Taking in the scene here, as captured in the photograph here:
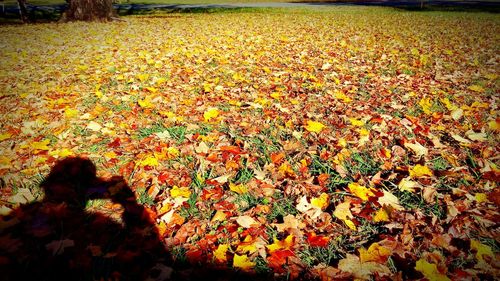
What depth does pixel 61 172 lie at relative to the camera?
243 cm

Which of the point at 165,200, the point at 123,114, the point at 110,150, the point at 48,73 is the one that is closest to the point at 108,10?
the point at 48,73

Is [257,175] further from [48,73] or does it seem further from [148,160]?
[48,73]

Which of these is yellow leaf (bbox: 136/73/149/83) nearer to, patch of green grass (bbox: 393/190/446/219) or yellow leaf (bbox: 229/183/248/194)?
yellow leaf (bbox: 229/183/248/194)

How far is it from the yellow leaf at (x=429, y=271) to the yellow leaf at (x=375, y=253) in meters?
0.16

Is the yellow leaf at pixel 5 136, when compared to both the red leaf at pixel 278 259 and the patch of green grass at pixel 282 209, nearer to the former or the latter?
→ the patch of green grass at pixel 282 209

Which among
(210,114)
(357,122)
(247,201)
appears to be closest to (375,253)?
(247,201)

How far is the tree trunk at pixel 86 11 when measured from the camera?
1106 cm

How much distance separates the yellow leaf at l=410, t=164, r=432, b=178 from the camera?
2.30 meters

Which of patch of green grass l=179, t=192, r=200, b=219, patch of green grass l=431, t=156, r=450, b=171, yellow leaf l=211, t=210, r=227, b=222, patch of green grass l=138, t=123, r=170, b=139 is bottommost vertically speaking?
yellow leaf l=211, t=210, r=227, b=222

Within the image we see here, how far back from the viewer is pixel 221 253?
1.71 metres

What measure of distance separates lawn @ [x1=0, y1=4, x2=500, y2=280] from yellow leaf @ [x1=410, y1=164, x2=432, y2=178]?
0.04ft

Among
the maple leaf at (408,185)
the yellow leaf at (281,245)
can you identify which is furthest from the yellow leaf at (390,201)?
the yellow leaf at (281,245)

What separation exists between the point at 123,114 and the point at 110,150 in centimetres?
86

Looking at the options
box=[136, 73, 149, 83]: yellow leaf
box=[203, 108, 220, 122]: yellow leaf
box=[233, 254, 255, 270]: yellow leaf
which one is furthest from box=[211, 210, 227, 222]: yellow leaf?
box=[136, 73, 149, 83]: yellow leaf
